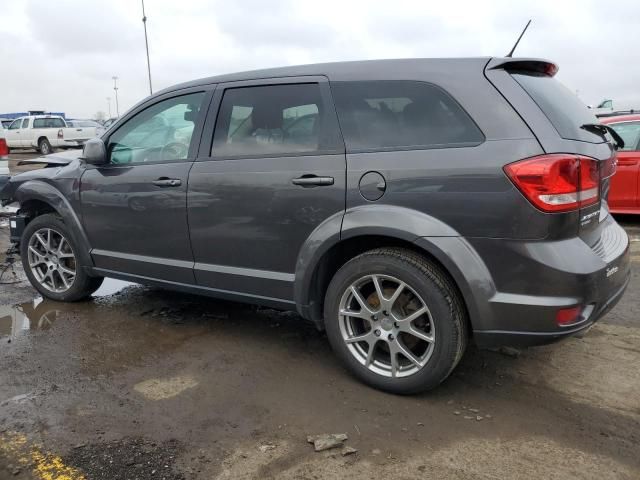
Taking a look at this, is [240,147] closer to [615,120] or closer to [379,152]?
[379,152]

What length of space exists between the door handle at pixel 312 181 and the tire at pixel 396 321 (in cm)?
46

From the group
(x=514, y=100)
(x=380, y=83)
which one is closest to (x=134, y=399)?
(x=380, y=83)

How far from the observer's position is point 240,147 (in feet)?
11.7

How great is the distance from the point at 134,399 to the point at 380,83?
226cm

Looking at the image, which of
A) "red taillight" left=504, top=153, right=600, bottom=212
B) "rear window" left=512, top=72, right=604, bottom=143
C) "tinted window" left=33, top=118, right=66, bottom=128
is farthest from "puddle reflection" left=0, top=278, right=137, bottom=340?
"tinted window" left=33, top=118, right=66, bottom=128

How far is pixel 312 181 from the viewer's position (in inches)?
124

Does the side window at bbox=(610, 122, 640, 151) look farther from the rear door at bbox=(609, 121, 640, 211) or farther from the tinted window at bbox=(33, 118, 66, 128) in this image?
the tinted window at bbox=(33, 118, 66, 128)

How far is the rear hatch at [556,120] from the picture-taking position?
106 inches

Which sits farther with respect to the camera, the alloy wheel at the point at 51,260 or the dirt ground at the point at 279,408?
the alloy wheel at the point at 51,260

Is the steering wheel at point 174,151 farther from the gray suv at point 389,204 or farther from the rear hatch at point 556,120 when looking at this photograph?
the rear hatch at point 556,120

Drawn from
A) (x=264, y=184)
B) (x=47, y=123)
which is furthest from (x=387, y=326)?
(x=47, y=123)

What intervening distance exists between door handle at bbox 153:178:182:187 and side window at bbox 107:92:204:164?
0.16 metres

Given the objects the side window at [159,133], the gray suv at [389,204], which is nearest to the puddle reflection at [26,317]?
the gray suv at [389,204]

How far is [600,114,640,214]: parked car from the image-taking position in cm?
725
